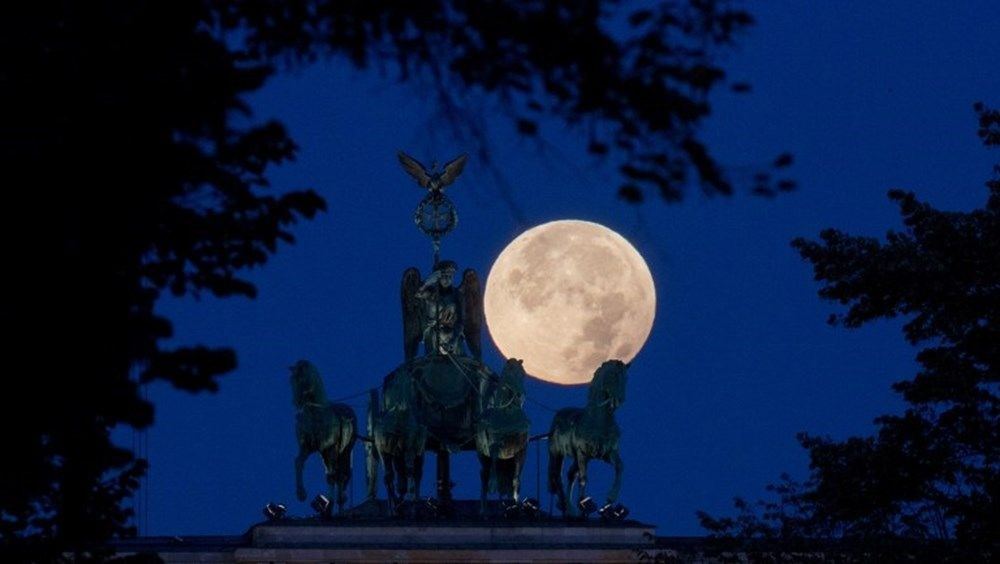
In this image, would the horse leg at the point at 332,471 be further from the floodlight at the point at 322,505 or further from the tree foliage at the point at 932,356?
the tree foliage at the point at 932,356

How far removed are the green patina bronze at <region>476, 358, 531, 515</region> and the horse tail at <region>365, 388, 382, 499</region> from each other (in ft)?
6.31

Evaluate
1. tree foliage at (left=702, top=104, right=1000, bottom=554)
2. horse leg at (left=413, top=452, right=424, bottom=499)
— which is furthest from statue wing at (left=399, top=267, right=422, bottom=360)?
tree foliage at (left=702, top=104, right=1000, bottom=554)

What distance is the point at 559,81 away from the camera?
10.7 metres

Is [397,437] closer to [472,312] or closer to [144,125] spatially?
[472,312]

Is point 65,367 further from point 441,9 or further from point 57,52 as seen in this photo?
point 441,9

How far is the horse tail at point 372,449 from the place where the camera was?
1791 inches

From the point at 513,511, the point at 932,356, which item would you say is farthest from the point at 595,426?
the point at 932,356

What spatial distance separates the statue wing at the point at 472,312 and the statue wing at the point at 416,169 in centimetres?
211

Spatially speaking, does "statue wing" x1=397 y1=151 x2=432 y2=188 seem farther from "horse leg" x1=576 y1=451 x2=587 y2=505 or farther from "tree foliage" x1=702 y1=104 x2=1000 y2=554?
"tree foliage" x1=702 y1=104 x2=1000 y2=554

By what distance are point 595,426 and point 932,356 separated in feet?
56.5

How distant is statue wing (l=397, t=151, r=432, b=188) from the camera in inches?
1875

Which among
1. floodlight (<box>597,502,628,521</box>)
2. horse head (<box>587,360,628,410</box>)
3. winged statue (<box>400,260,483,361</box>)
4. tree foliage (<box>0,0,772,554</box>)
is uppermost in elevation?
winged statue (<box>400,260,483,361</box>)

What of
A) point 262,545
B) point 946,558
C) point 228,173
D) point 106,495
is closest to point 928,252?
point 946,558

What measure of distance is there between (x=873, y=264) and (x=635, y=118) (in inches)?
720
